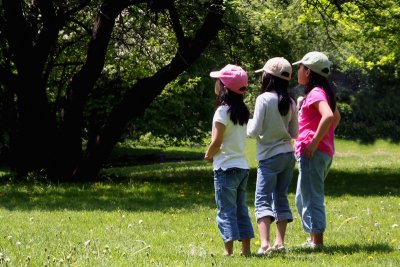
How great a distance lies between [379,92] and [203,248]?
143 ft

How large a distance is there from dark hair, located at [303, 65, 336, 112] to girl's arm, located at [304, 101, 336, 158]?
0.62 feet

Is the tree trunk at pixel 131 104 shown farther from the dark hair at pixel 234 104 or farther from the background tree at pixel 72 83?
the dark hair at pixel 234 104

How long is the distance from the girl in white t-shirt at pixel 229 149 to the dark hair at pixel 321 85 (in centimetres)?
82

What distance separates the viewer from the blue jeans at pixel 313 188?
21.9ft

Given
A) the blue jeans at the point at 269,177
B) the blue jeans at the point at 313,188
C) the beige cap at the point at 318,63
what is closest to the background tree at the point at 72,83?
the beige cap at the point at 318,63

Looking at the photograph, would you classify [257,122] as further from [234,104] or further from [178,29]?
[178,29]

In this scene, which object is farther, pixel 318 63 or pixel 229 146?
pixel 318 63

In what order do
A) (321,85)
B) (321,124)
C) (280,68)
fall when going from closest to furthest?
(321,124) < (280,68) < (321,85)

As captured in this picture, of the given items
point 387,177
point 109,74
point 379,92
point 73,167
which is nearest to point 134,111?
point 73,167

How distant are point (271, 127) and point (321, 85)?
0.70 m

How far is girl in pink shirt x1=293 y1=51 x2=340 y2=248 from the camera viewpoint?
21.6ft

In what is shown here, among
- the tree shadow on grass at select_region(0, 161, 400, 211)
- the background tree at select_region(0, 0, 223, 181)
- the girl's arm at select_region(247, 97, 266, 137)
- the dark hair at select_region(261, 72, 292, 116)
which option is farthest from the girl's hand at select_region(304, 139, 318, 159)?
the background tree at select_region(0, 0, 223, 181)

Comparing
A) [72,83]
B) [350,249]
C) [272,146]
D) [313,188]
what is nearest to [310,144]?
[272,146]

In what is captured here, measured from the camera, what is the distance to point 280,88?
257 inches
